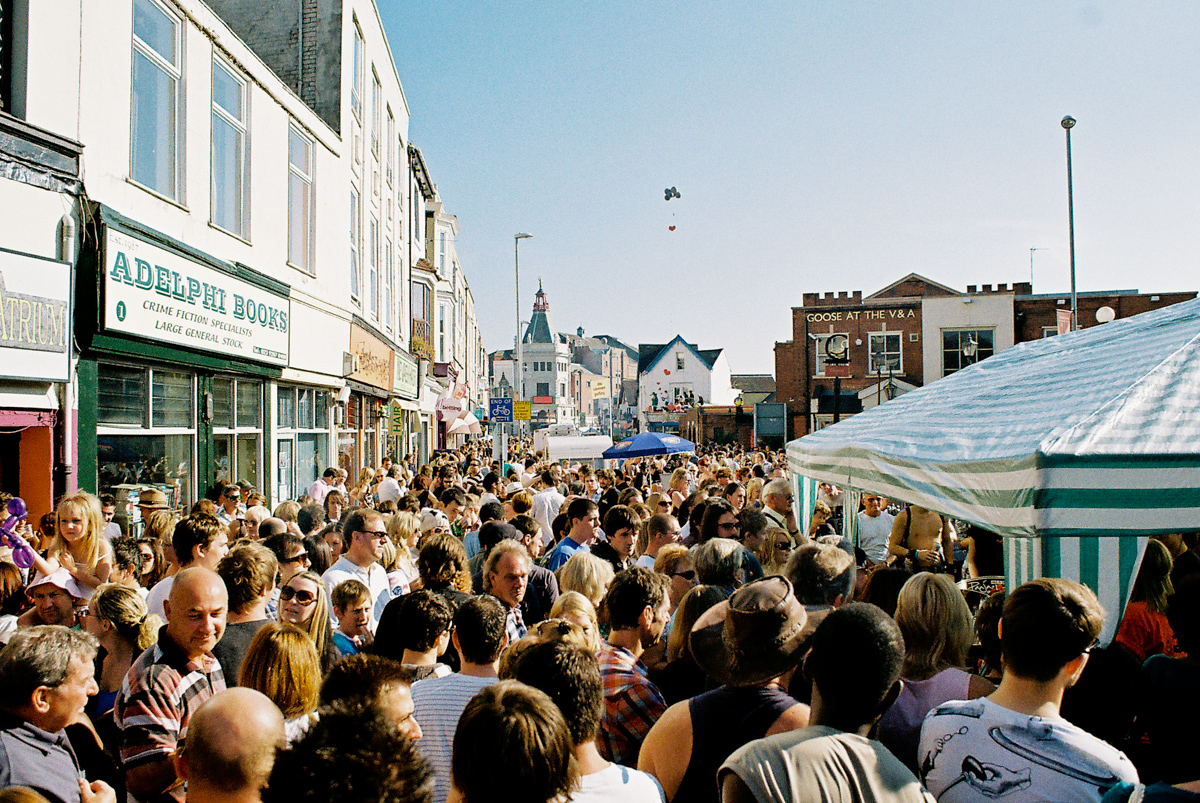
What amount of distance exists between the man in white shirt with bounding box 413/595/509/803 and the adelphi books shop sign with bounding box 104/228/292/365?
6.78 metres

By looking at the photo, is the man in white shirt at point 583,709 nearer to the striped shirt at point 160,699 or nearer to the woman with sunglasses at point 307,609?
the striped shirt at point 160,699

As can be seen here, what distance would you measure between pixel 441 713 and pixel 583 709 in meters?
0.86

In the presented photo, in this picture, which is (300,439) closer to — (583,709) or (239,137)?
(239,137)

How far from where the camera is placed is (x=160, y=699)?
3564mm

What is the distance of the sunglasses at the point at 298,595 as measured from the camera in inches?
184

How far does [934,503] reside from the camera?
5.63 m

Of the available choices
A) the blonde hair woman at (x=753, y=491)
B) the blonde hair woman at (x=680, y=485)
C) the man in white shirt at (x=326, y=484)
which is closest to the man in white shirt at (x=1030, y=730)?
the blonde hair woman at (x=680, y=485)

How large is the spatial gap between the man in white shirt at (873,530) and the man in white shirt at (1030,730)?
7213 mm

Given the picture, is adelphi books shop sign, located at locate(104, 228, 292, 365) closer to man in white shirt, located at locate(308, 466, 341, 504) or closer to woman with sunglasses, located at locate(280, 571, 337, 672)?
man in white shirt, located at locate(308, 466, 341, 504)

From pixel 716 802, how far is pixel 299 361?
1358 centimetres

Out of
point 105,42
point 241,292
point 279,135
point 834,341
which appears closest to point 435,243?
point 834,341

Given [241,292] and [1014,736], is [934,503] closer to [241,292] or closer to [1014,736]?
[1014,736]

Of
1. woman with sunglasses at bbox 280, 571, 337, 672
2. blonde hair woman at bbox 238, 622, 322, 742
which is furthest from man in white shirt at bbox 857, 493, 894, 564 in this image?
blonde hair woman at bbox 238, 622, 322, 742

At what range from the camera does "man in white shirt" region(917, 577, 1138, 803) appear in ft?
8.98
